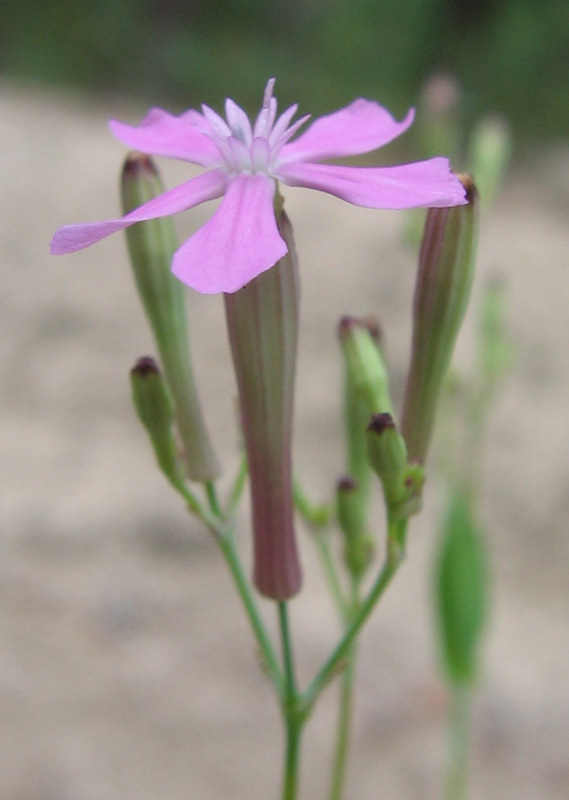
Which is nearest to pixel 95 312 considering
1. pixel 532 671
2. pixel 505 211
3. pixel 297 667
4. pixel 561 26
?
pixel 297 667

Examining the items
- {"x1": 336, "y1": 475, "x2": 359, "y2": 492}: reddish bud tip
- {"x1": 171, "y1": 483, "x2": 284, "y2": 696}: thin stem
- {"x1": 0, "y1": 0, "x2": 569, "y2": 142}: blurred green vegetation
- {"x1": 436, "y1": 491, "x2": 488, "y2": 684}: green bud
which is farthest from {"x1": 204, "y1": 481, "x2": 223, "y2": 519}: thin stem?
{"x1": 0, "y1": 0, "x2": 569, "y2": 142}: blurred green vegetation

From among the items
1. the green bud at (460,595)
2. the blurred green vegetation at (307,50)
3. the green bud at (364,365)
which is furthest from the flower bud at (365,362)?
the blurred green vegetation at (307,50)

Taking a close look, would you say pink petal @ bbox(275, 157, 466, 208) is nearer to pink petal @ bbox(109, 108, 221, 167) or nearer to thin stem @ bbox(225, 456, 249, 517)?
pink petal @ bbox(109, 108, 221, 167)

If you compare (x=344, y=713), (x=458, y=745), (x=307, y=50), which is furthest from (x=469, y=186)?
(x=307, y=50)

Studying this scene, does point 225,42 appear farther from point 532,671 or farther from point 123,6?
point 532,671

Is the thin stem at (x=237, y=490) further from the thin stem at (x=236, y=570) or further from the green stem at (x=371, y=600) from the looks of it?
the green stem at (x=371, y=600)

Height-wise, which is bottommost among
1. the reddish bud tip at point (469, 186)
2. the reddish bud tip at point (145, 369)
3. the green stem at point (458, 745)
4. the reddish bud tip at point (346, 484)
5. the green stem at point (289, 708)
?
the green stem at point (458, 745)
